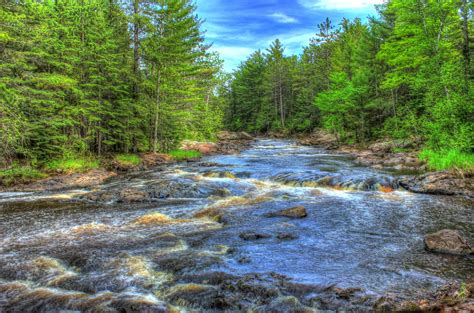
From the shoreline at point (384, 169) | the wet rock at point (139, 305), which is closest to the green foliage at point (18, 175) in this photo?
the shoreline at point (384, 169)

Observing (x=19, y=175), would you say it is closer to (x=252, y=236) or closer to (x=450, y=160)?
(x=252, y=236)

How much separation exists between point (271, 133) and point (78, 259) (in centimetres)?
5627

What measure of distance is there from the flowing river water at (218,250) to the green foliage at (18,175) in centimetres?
177

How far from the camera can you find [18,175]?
581 inches

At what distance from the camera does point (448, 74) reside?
608 inches

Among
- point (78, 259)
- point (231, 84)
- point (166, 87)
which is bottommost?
point (78, 259)

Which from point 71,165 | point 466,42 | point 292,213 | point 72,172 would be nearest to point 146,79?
point 71,165

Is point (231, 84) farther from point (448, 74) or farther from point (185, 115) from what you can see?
point (448, 74)

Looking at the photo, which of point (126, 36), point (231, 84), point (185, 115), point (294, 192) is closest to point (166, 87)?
point (185, 115)

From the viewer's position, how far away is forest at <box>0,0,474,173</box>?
14.6 m

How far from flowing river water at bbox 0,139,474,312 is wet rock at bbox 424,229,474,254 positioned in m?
0.21

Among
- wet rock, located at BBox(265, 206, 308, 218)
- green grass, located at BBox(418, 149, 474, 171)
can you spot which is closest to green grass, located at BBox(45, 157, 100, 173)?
wet rock, located at BBox(265, 206, 308, 218)

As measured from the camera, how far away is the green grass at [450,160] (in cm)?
1347

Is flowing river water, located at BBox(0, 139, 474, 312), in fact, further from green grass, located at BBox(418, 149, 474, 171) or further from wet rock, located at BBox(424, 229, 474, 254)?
green grass, located at BBox(418, 149, 474, 171)
